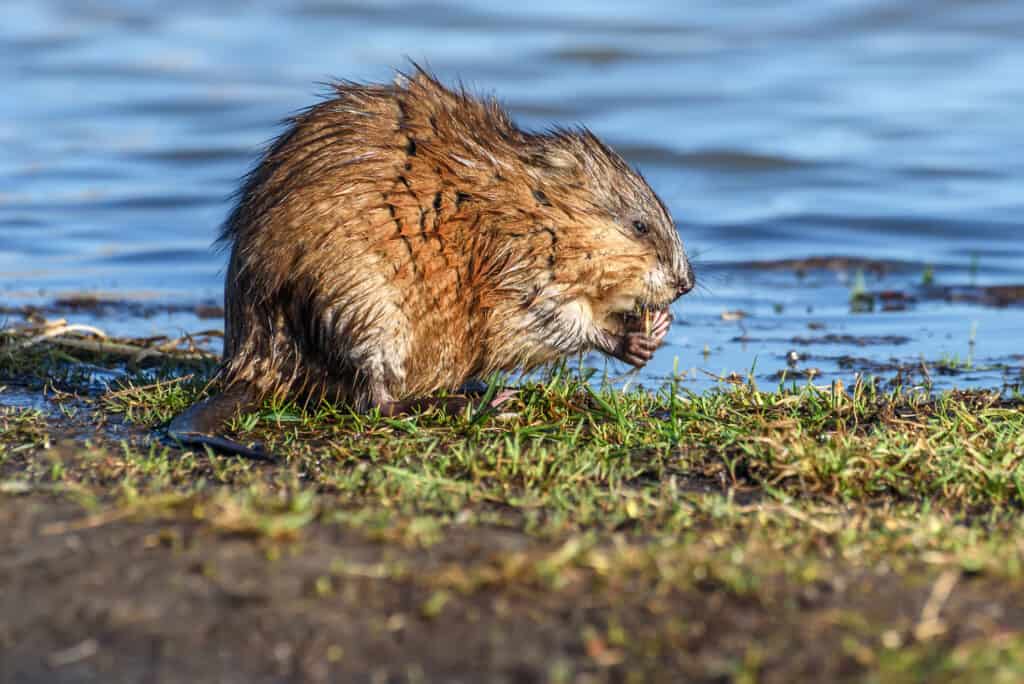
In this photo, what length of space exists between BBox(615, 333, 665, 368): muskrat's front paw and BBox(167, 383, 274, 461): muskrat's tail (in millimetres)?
1247

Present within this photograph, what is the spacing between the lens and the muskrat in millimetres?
4594

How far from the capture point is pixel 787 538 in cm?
338

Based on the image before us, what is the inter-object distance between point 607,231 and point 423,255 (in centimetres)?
70

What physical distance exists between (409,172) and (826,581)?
7.15ft

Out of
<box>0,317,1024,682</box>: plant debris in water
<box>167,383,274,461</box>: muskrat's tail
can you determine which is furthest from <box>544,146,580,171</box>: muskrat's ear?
<box>167,383,274,461</box>: muskrat's tail

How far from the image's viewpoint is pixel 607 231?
199 inches

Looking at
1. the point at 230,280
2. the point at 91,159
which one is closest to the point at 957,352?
the point at 230,280

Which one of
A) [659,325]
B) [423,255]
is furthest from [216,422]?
[659,325]

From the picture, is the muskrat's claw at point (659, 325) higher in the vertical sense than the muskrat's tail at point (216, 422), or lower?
higher

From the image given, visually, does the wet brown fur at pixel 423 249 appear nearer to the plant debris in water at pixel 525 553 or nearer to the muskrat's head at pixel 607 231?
the muskrat's head at pixel 607 231

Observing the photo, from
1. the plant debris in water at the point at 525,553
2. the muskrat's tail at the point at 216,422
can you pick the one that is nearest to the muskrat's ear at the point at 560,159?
the plant debris in water at the point at 525,553

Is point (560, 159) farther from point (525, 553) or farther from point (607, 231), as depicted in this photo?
point (525, 553)

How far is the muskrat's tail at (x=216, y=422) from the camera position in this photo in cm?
416

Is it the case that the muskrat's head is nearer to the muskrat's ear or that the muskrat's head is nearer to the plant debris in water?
the muskrat's ear
